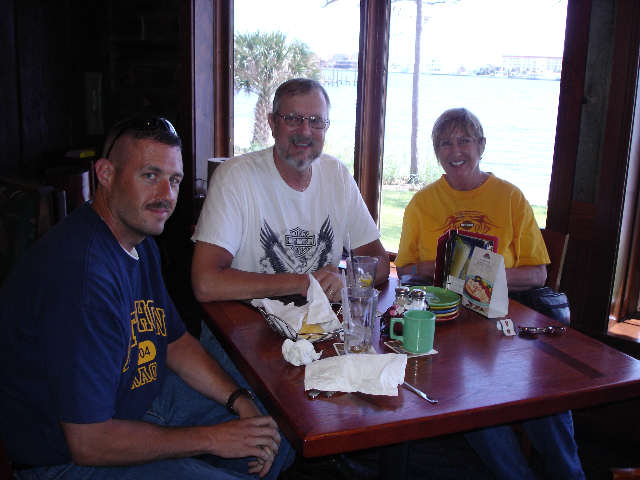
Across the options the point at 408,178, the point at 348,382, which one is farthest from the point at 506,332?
the point at 408,178

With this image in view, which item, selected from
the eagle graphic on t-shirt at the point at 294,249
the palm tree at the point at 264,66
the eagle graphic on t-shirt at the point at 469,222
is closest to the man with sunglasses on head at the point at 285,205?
the eagle graphic on t-shirt at the point at 294,249

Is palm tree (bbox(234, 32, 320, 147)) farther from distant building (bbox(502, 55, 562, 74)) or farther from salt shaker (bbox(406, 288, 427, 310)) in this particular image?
salt shaker (bbox(406, 288, 427, 310))

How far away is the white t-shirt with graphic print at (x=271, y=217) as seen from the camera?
1.91 meters

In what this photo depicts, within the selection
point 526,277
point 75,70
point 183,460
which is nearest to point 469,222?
point 526,277

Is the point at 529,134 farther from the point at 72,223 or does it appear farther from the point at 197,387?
the point at 72,223

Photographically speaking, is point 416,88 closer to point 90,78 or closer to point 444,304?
point 444,304

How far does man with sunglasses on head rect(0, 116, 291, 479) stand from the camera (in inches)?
42.5

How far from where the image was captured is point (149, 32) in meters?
3.74

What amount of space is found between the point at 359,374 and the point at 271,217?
924 mm

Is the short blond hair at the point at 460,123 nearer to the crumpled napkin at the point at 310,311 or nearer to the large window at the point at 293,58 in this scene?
the large window at the point at 293,58

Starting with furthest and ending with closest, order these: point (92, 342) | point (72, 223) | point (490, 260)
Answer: point (490, 260), point (72, 223), point (92, 342)

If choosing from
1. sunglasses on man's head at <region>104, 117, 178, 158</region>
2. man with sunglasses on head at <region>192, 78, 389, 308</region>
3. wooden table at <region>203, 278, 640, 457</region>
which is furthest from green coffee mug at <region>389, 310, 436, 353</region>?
sunglasses on man's head at <region>104, 117, 178, 158</region>

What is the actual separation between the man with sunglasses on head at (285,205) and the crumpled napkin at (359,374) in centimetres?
63

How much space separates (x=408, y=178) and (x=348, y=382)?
84.1 inches
